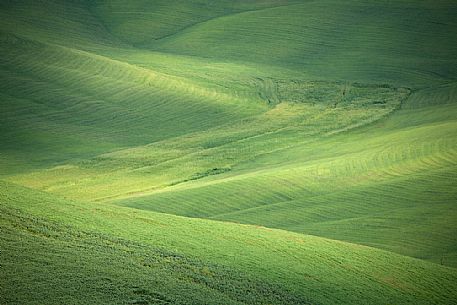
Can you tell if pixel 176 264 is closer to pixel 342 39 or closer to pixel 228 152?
pixel 228 152

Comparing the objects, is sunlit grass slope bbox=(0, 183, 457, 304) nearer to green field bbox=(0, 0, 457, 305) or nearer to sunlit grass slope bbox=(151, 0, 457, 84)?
green field bbox=(0, 0, 457, 305)

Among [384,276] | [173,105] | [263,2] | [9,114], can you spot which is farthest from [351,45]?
[384,276]

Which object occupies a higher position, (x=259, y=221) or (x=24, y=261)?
(x=24, y=261)

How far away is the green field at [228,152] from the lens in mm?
16844

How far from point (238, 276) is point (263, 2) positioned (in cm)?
6732

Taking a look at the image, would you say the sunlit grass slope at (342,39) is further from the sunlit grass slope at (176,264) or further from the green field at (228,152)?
the sunlit grass slope at (176,264)

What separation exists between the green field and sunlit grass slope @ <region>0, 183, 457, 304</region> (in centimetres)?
6

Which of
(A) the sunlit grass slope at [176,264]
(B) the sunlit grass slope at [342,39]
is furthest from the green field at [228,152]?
(B) the sunlit grass slope at [342,39]

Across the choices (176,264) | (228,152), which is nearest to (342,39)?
(228,152)

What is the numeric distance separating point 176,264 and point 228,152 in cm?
2428

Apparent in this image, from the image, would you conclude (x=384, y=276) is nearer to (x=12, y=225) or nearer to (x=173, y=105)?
(x=12, y=225)

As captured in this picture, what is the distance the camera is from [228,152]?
40.9 meters

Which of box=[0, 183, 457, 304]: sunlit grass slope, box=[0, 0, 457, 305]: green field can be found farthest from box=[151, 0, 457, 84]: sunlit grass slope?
box=[0, 183, 457, 304]: sunlit grass slope

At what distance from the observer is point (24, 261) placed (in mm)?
14945
